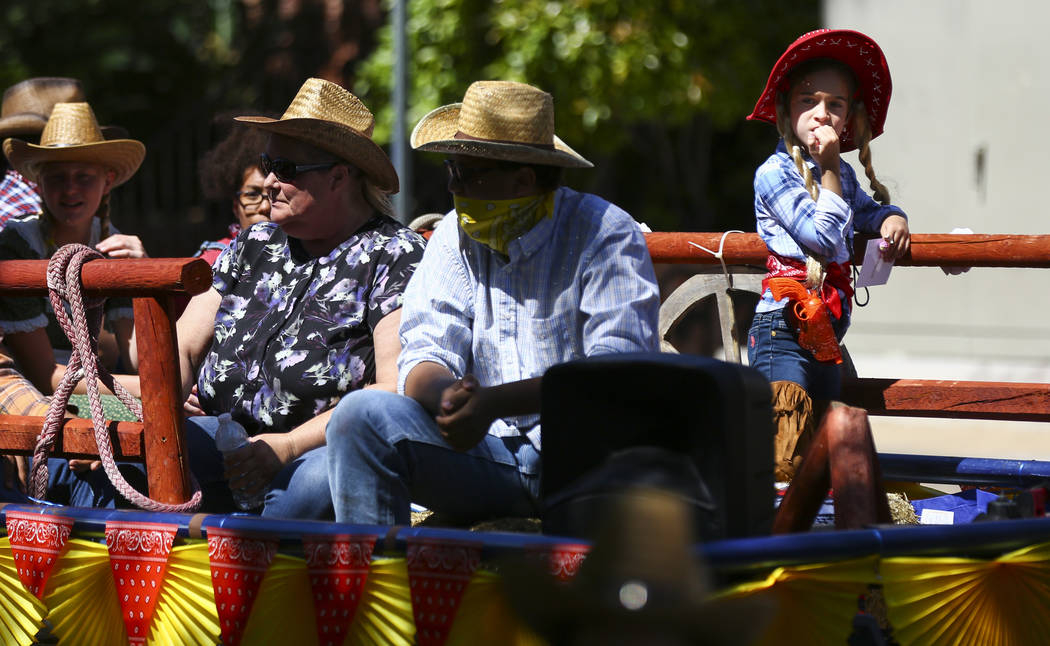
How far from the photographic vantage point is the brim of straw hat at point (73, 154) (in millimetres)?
4473

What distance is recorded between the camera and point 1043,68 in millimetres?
10234

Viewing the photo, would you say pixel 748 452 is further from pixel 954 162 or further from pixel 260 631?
pixel 954 162

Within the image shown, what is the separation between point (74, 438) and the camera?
10.9ft

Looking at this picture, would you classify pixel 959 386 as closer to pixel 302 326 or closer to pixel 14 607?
pixel 302 326

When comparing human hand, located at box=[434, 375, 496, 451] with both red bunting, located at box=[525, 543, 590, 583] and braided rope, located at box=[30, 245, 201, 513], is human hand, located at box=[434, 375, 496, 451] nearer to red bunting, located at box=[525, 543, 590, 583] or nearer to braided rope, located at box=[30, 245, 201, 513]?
red bunting, located at box=[525, 543, 590, 583]

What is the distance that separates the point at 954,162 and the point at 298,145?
8477 millimetres

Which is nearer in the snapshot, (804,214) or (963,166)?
(804,214)

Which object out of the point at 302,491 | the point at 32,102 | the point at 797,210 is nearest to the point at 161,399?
the point at 302,491

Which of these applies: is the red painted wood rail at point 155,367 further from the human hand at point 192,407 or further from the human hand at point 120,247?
the human hand at point 120,247

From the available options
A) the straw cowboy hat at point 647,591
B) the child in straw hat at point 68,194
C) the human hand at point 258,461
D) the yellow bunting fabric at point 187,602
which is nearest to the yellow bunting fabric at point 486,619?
the straw cowboy hat at point 647,591

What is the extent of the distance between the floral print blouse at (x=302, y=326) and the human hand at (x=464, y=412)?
655 mm

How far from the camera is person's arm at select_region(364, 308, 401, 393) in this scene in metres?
3.37

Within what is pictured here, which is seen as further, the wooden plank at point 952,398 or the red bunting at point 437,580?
the wooden plank at point 952,398

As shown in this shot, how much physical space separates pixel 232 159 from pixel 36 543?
2215mm
